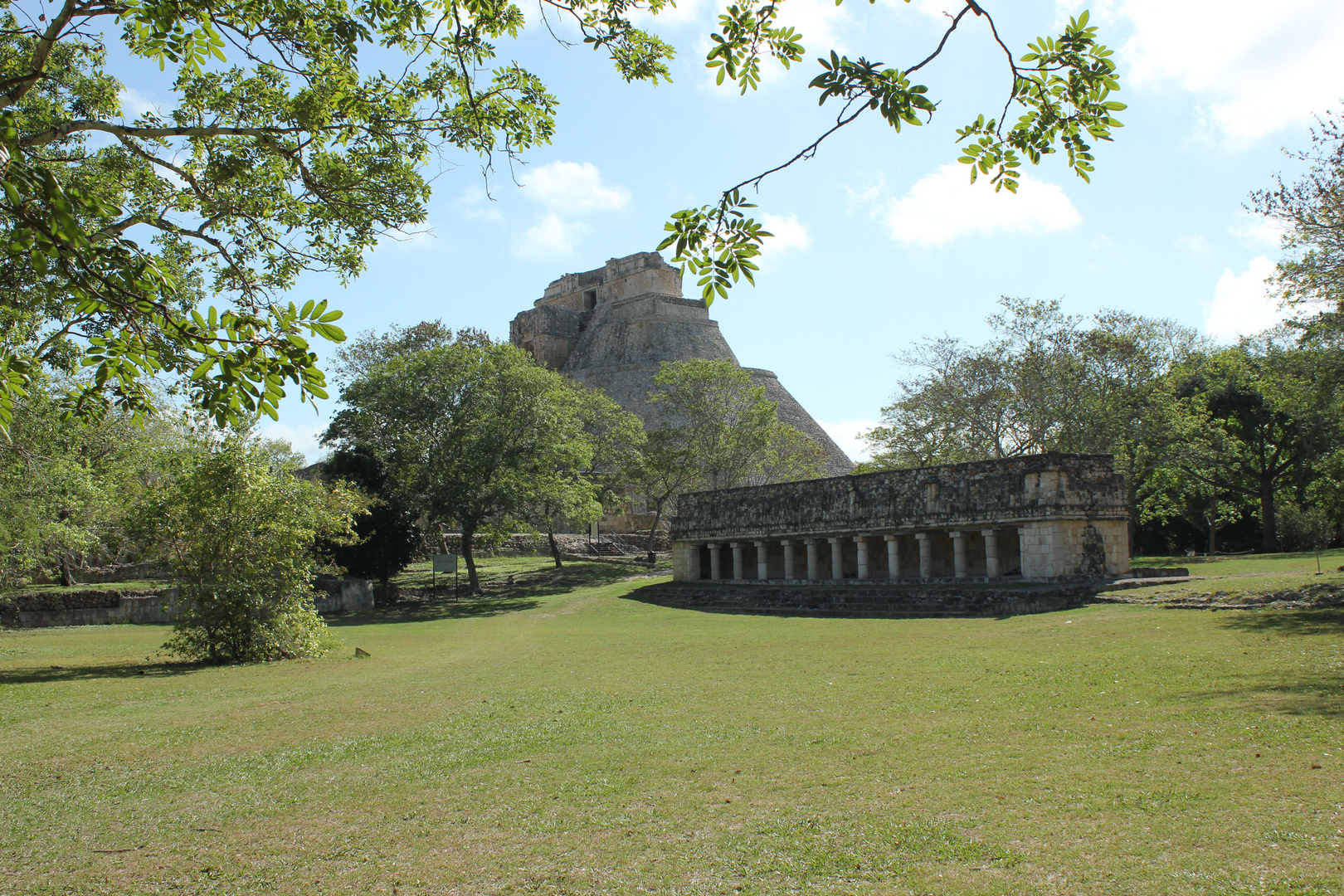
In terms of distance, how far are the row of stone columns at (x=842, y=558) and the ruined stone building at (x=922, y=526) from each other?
3 cm

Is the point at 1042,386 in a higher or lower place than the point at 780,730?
higher

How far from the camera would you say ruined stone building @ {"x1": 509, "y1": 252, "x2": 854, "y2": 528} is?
65.1 meters

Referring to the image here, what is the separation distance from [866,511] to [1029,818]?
1767 cm

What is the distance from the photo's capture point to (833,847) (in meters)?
3.99

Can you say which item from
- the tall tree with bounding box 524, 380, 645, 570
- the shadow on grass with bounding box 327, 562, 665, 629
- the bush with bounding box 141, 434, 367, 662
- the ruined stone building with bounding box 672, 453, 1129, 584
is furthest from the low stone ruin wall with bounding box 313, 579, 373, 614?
the bush with bounding box 141, 434, 367, 662

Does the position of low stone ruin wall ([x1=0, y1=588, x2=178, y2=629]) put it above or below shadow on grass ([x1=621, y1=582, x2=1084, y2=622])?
above

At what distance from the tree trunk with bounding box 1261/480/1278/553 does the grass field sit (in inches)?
882

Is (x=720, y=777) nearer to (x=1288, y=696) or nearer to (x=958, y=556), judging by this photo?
(x=1288, y=696)

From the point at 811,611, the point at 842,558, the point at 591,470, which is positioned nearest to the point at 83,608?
the point at 811,611

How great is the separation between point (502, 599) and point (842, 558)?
1021 centimetres

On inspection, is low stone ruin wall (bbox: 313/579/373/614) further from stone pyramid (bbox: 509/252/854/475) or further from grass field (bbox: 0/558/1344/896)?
stone pyramid (bbox: 509/252/854/475)

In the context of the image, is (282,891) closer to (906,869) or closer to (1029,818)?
(906,869)

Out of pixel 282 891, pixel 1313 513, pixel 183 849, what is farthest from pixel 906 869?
pixel 1313 513

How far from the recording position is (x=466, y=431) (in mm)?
27516
